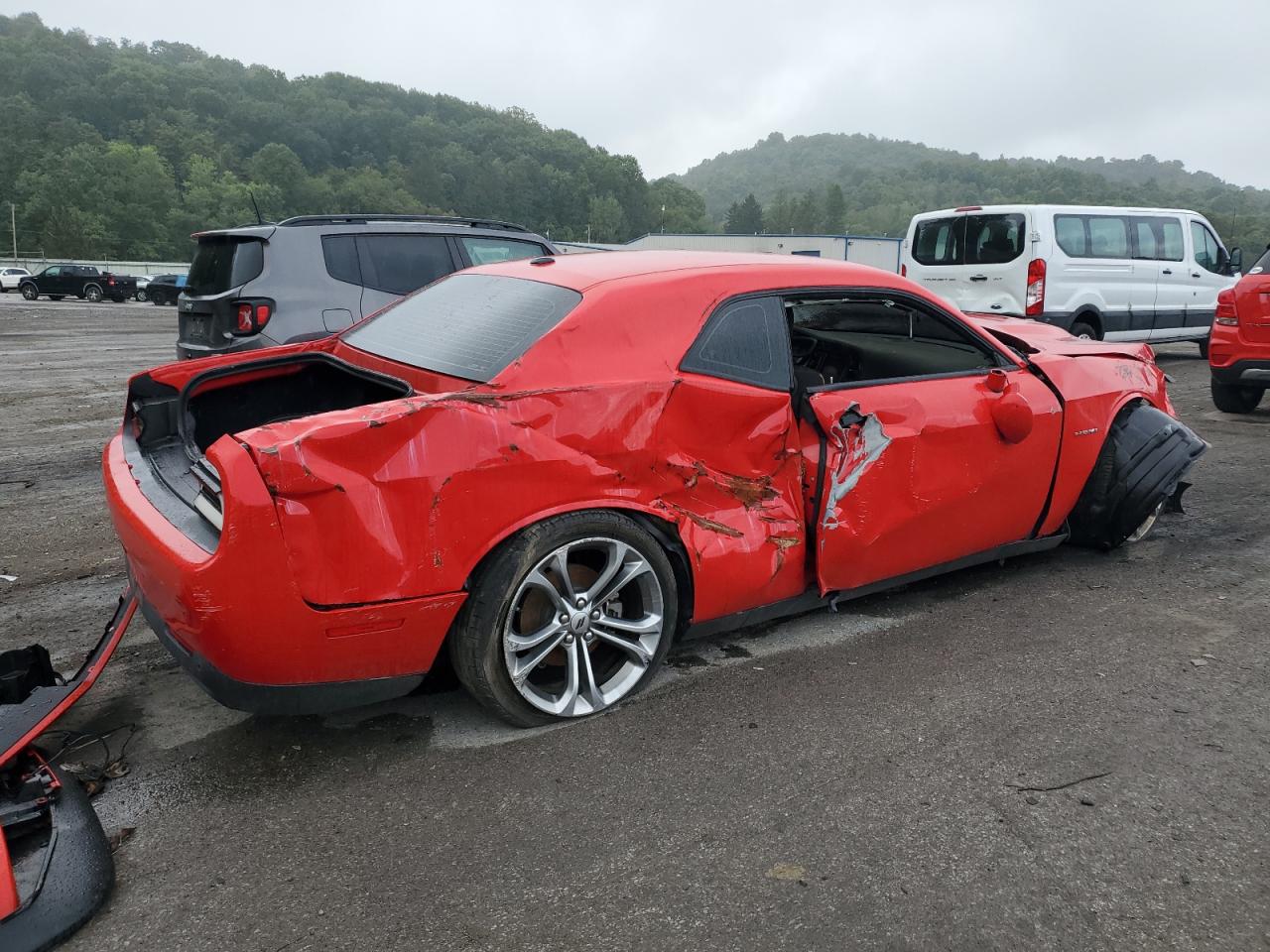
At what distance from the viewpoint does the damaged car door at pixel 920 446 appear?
3.43 meters

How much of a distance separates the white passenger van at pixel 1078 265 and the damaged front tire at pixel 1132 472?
6255 mm

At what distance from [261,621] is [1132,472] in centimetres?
383

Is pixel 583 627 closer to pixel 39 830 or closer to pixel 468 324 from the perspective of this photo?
pixel 468 324

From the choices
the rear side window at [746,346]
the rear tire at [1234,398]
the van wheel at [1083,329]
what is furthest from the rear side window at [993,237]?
the rear side window at [746,346]

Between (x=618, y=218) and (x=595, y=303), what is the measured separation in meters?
101

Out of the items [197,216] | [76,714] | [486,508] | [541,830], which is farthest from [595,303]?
[197,216]

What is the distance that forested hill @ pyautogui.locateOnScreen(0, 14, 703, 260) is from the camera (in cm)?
8506

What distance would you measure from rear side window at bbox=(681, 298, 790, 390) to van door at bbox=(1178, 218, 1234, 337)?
10.7m

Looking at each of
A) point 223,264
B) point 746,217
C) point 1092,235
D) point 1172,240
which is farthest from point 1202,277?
point 746,217

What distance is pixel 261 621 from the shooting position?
8.02ft

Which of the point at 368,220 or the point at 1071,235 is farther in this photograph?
the point at 1071,235

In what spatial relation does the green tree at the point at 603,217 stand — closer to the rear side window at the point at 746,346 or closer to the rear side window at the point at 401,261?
the rear side window at the point at 401,261

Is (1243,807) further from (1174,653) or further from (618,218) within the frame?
(618,218)

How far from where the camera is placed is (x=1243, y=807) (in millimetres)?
2551
